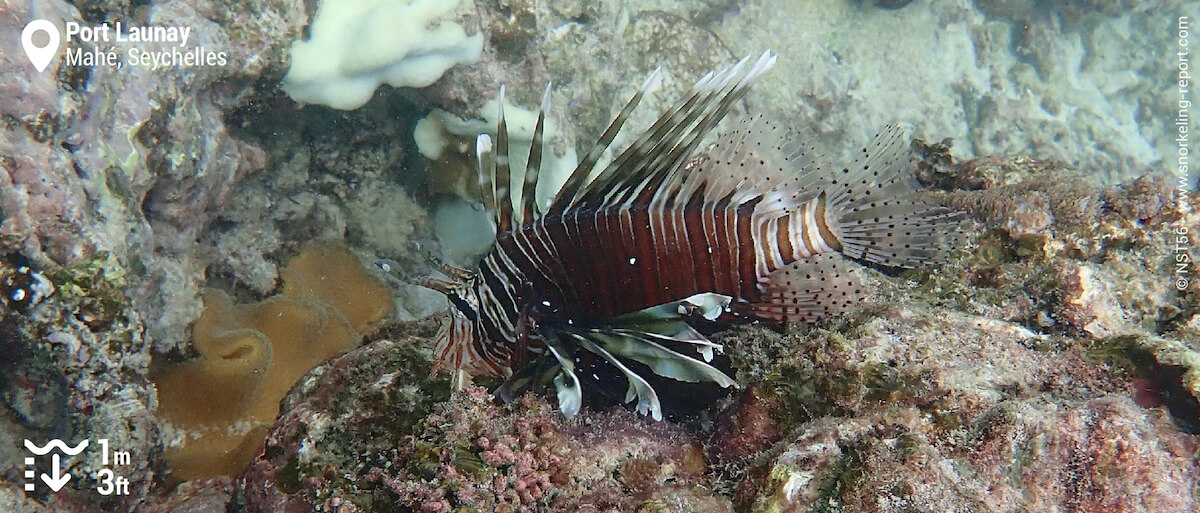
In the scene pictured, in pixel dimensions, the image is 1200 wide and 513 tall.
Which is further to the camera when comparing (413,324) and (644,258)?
(413,324)

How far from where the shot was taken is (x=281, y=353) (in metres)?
4.20

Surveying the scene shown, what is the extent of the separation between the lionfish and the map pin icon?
202cm

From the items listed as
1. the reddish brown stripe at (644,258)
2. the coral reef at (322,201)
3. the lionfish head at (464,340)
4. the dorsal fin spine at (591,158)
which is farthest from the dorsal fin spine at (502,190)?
the coral reef at (322,201)

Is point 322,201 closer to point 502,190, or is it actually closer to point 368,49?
point 368,49

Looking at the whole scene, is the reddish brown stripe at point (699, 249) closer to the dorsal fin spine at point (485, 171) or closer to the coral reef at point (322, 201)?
the dorsal fin spine at point (485, 171)

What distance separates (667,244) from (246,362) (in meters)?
2.93

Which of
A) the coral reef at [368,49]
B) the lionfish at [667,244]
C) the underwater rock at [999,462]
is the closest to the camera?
the underwater rock at [999,462]

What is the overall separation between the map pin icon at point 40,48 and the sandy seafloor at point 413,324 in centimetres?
3

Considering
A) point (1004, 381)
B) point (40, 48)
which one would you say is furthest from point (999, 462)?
point (40, 48)

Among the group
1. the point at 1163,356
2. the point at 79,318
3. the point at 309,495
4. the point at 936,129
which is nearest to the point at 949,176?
the point at 1163,356

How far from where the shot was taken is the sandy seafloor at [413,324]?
206 cm

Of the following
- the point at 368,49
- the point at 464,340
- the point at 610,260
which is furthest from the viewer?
the point at 368,49

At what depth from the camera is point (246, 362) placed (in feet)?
12.9

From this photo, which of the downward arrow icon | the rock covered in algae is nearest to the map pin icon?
the downward arrow icon
